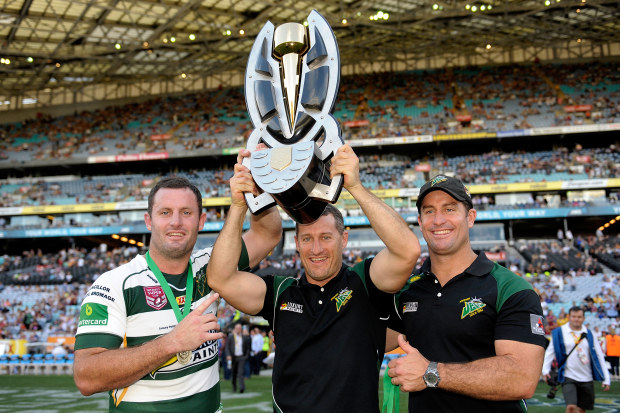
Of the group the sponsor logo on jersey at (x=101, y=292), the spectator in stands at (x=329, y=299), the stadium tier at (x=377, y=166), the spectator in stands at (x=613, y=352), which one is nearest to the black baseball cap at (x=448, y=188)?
the spectator in stands at (x=329, y=299)

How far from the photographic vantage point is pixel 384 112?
4241 cm

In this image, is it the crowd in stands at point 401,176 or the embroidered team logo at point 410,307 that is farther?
the crowd in stands at point 401,176

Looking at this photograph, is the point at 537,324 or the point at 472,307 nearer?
the point at 537,324

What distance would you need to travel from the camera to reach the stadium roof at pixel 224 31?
31.6 meters

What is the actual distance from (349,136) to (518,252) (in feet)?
49.0

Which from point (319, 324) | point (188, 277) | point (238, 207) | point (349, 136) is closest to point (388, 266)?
point (319, 324)

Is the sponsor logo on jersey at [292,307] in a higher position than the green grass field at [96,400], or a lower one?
higher

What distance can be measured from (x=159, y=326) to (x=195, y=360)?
27 cm

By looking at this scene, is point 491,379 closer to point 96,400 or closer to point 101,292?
point 101,292

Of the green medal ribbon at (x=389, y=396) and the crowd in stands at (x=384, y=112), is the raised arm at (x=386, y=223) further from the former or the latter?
the crowd in stands at (x=384, y=112)

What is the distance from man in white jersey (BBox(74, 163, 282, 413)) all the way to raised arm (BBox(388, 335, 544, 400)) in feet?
3.18

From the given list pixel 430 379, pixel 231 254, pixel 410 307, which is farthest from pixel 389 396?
pixel 231 254

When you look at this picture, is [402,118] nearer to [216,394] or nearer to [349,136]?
[349,136]

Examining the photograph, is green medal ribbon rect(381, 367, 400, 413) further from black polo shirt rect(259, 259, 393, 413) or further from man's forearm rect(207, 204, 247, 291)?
man's forearm rect(207, 204, 247, 291)
